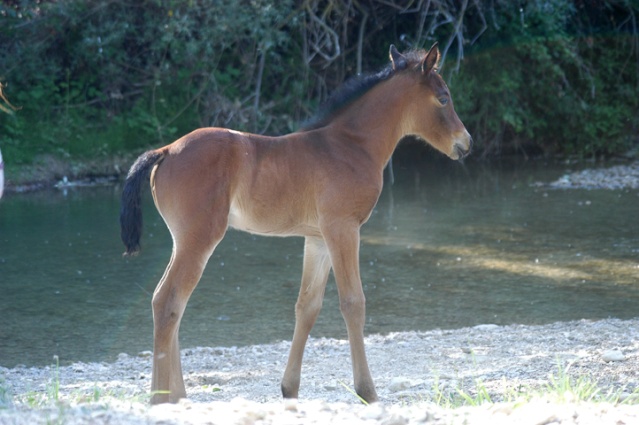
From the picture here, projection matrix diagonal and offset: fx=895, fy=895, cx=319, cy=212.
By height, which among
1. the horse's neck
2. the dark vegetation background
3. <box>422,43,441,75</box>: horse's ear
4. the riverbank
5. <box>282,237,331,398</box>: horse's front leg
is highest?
the dark vegetation background

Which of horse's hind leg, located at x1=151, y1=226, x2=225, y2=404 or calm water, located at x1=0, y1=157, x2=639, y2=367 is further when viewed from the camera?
calm water, located at x1=0, y1=157, x2=639, y2=367

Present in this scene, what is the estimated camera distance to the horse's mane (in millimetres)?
5922

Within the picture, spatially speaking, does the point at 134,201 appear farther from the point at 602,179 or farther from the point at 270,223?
the point at 602,179

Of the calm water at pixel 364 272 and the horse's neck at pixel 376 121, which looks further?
the calm water at pixel 364 272

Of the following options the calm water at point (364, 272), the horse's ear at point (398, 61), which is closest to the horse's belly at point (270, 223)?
the horse's ear at point (398, 61)

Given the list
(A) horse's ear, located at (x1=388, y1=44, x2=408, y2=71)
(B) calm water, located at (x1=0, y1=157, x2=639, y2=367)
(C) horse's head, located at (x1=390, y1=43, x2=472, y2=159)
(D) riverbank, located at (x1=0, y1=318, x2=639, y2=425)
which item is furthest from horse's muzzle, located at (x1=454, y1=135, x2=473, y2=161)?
(B) calm water, located at (x1=0, y1=157, x2=639, y2=367)

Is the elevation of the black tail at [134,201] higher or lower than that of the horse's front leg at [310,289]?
higher

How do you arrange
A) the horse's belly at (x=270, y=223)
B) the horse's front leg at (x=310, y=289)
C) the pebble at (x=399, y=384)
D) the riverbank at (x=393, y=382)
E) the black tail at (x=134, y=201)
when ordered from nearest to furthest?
the riverbank at (x=393, y=382) < the black tail at (x=134, y=201) < the horse's belly at (x=270, y=223) < the horse's front leg at (x=310, y=289) < the pebble at (x=399, y=384)

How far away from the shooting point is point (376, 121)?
19.2 ft

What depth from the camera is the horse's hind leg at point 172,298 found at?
514 centimetres

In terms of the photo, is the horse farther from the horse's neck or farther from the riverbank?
the riverbank

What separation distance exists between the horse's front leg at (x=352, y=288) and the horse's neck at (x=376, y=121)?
0.65 meters

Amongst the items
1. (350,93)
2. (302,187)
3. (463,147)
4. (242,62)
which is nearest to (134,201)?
(302,187)

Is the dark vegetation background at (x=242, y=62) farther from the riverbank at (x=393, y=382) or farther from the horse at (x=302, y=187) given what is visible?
the horse at (x=302, y=187)
